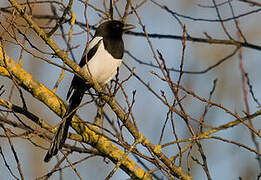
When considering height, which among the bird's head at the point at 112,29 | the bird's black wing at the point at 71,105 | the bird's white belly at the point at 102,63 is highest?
the bird's head at the point at 112,29

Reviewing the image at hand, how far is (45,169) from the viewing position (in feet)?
29.5

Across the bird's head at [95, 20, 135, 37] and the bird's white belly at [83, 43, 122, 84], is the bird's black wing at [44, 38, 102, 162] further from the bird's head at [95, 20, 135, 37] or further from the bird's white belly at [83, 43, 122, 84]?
the bird's head at [95, 20, 135, 37]

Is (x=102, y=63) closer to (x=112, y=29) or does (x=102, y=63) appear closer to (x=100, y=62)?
(x=100, y=62)

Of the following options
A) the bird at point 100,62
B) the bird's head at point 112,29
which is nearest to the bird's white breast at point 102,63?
the bird at point 100,62

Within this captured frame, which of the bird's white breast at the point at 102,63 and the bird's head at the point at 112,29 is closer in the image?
the bird's white breast at the point at 102,63

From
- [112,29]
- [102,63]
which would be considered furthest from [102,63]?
[112,29]

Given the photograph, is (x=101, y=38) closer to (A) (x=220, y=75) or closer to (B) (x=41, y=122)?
(B) (x=41, y=122)

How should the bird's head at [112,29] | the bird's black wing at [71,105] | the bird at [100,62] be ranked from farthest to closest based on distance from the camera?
the bird's head at [112,29] → the bird at [100,62] → the bird's black wing at [71,105]

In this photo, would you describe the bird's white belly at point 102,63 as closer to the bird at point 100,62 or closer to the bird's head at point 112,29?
the bird at point 100,62

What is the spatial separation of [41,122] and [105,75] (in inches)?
50.5

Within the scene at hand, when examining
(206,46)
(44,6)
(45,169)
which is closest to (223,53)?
(206,46)

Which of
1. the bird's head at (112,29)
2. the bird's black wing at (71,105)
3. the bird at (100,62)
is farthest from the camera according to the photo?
the bird's head at (112,29)

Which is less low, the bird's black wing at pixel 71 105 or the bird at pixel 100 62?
the bird at pixel 100 62

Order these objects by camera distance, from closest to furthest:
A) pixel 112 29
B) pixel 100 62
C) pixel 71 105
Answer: pixel 71 105 → pixel 100 62 → pixel 112 29
